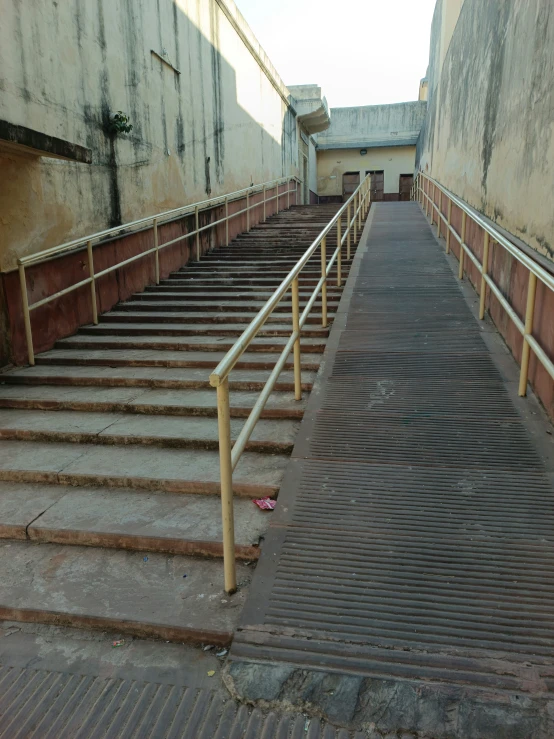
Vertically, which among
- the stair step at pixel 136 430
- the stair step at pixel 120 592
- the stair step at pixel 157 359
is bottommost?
the stair step at pixel 120 592

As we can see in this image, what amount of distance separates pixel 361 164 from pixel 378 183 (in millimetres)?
1138

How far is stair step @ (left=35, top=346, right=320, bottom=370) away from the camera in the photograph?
475 centimetres

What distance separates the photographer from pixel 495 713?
1.79 m

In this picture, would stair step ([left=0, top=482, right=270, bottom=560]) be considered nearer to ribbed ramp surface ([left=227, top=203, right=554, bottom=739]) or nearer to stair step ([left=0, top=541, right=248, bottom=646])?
stair step ([left=0, top=541, right=248, bottom=646])

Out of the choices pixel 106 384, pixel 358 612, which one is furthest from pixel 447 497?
pixel 106 384

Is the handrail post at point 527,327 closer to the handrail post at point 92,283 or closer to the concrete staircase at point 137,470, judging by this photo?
the concrete staircase at point 137,470

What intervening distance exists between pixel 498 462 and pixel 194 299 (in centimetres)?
472

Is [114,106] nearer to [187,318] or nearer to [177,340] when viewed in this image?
[187,318]

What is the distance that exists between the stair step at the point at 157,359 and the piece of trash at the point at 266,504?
181 centimetres

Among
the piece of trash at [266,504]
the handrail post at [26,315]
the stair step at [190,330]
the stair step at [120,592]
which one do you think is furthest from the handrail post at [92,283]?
the piece of trash at [266,504]

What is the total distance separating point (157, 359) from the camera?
4.96 meters

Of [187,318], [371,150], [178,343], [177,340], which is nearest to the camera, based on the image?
[178,343]

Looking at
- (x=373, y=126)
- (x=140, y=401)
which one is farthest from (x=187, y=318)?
(x=373, y=126)

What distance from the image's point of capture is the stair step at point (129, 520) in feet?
8.86
